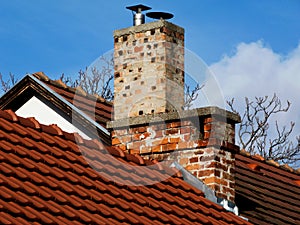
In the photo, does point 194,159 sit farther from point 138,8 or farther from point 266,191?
point 266,191

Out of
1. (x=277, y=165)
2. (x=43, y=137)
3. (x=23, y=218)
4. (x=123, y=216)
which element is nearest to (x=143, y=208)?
(x=123, y=216)

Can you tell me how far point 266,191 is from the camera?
615 inches

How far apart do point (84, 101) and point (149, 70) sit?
2.06m

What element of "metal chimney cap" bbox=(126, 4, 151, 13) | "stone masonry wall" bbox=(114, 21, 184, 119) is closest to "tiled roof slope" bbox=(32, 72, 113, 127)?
"stone masonry wall" bbox=(114, 21, 184, 119)

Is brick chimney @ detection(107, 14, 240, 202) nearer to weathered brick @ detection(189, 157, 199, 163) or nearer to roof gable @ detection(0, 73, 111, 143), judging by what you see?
weathered brick @ detection(189, 157, 199, 163)

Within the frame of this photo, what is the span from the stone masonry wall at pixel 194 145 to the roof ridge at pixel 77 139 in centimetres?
42

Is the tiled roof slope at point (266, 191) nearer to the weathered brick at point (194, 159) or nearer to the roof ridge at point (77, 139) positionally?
the weathered brick at point (194, 159)

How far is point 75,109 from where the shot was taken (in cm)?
1401

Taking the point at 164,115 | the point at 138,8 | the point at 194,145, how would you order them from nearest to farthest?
the point at 194,145 → the point at 164,115 → the point at 138,8

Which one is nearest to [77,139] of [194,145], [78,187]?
[78,187]

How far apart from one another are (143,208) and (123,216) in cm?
62

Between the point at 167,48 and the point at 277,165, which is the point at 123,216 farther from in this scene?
the point at 277,165

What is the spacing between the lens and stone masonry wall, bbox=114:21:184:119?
43.9 ft

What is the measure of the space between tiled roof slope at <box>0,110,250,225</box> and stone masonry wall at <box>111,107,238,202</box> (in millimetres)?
538
